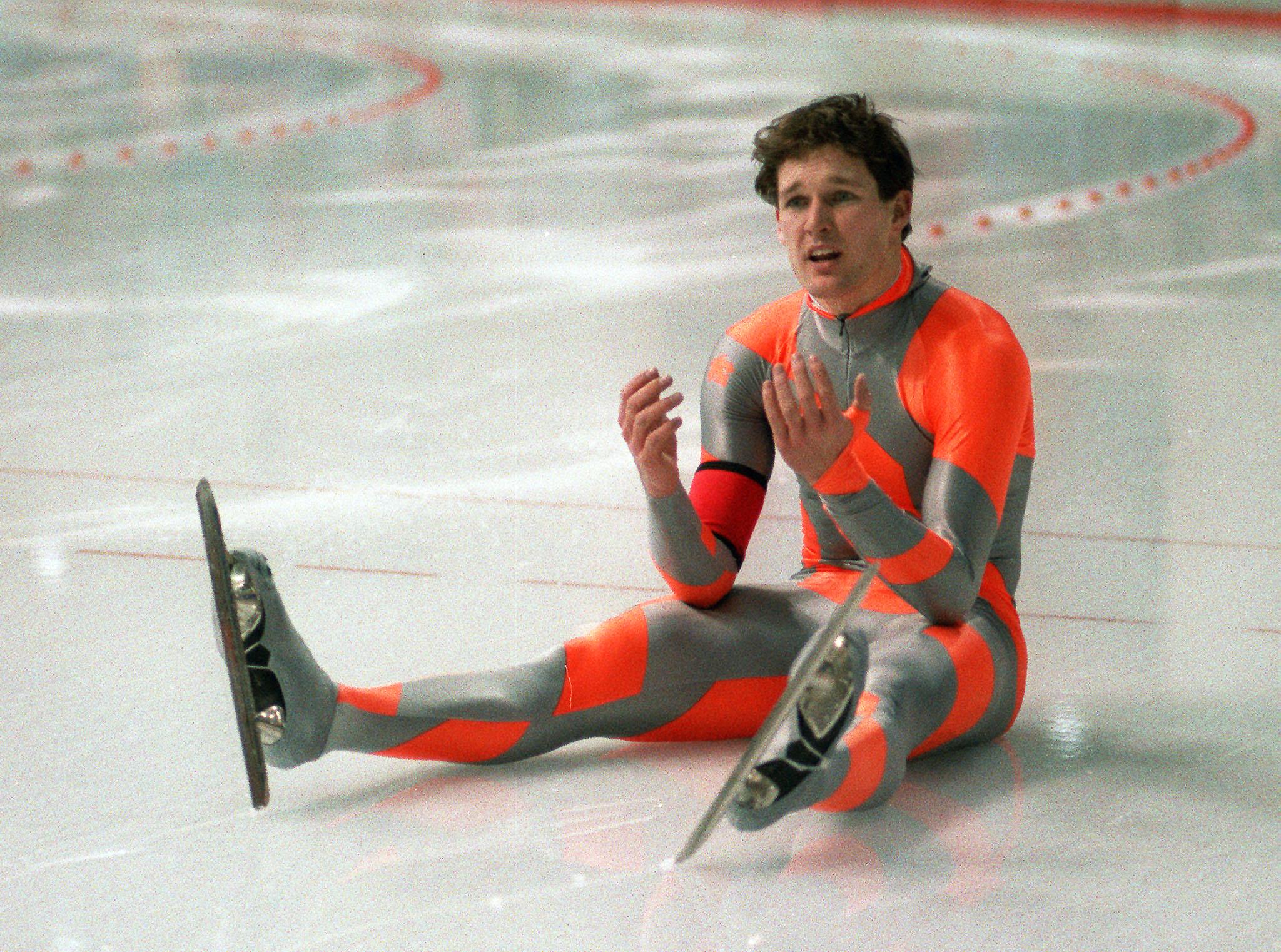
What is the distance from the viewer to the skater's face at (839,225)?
2.39 m

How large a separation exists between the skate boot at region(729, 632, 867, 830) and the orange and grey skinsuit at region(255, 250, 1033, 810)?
13 cm

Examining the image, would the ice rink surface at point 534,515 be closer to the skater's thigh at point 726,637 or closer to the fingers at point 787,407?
the skater's thigh at point 726,637

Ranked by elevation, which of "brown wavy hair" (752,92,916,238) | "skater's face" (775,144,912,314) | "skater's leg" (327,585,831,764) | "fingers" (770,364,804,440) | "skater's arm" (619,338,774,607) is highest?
"brown wavy hair" (752,92,916,238)

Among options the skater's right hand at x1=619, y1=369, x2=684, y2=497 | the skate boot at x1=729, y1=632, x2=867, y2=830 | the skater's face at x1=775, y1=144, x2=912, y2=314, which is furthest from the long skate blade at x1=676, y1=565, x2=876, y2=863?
the skater's face at x1=775, y1=144, x2=912, y2=314

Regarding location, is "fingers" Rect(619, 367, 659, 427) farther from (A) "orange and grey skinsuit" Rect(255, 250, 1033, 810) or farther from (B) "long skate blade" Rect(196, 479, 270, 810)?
(B) "long skate blade" Rect(196, 479, 270, 810)

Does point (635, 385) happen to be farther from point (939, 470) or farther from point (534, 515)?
point (534, 515)

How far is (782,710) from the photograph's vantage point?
2016 mm

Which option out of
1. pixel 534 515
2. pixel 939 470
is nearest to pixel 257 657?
pixel 939 470

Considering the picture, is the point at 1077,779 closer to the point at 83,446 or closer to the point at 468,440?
the point at 468,440

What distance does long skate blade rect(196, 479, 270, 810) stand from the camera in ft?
7.09

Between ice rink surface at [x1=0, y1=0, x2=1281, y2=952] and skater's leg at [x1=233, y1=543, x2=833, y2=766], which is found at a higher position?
skater's leg at [x1=233, y1=543, x2=833, y2=766]

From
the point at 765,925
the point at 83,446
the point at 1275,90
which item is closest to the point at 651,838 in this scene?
the point at 765,925

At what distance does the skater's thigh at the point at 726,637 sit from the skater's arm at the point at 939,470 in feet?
0.70

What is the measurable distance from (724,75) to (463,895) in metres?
9.55
